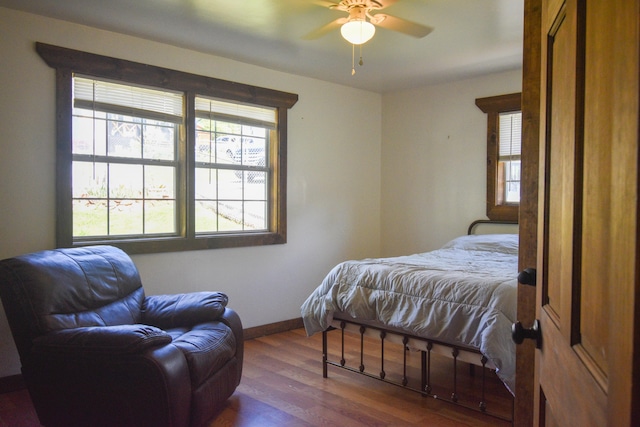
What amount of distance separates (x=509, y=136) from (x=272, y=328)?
3123 mm

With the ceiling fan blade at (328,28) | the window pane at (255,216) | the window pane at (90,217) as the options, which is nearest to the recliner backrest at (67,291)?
the window pane at (90,217)

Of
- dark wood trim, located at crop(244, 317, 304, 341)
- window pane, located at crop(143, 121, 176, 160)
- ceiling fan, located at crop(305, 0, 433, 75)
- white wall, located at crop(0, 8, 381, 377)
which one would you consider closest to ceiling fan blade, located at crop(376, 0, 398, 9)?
ceiling fan, located at crop(305, 0, 433, 75)

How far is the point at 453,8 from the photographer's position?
123 inches

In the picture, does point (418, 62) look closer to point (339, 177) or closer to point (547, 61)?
point (339, 177)

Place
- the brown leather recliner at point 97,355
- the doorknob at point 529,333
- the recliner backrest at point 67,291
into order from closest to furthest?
the doorknob at point 529,333 → the brown leather recliner at point 97,355 → the recliner backrest at point 67,291

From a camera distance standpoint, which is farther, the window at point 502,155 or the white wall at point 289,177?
the window at point 502,155

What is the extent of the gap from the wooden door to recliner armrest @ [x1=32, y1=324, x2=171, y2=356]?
1.81 m

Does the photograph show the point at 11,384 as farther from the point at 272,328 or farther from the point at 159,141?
the point at 272,328

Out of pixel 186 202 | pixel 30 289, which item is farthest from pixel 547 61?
pixel 186 202

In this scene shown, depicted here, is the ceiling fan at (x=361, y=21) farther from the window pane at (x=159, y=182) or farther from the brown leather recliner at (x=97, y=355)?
the brown leather recliner at (x=97, y=355)

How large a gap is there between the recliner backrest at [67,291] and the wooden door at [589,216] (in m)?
2.41

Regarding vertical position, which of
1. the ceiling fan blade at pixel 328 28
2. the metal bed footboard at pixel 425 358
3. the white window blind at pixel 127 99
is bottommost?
the metal bed footboard at pixel 425 358

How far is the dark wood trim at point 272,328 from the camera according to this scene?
14.6 feet

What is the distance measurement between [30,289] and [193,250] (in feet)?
5.62
